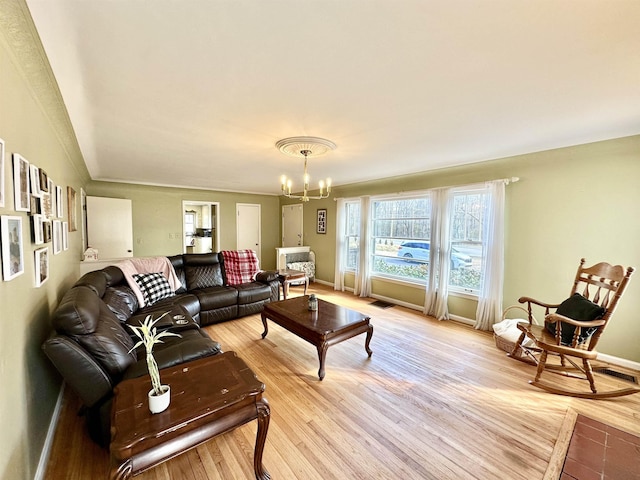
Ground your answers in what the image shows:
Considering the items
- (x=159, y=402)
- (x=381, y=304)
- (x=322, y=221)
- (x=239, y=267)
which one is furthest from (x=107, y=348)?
(x=322, y=221)

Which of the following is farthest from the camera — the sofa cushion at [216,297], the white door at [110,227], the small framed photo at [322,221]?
the small framed photo at [322,221]

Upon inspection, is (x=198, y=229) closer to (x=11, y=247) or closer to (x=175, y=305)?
(x=175, y=305)

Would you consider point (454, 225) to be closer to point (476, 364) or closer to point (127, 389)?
point (476, 364)

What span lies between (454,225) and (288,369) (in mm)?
3148

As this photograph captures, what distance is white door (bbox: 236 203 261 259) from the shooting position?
689cm

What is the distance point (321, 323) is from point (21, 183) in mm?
2292

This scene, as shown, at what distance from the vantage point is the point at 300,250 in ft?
21.0

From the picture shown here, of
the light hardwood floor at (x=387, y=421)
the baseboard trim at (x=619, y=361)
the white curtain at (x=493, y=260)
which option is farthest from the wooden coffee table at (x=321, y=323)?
the baseboard trim at (x=619, y=361)

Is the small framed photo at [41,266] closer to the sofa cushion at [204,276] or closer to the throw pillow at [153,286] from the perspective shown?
the throw pillow at [153,286]

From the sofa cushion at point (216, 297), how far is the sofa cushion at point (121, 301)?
785mm

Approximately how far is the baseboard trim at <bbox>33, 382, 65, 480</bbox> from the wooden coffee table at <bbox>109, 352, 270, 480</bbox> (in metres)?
0.70

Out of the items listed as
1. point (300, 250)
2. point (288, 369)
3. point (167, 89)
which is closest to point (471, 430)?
point (288, 369)

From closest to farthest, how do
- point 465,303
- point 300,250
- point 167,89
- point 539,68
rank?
point 539,68 → point 167,89 → point 465,303 → point 300,250

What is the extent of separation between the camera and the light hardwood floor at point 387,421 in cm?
151
